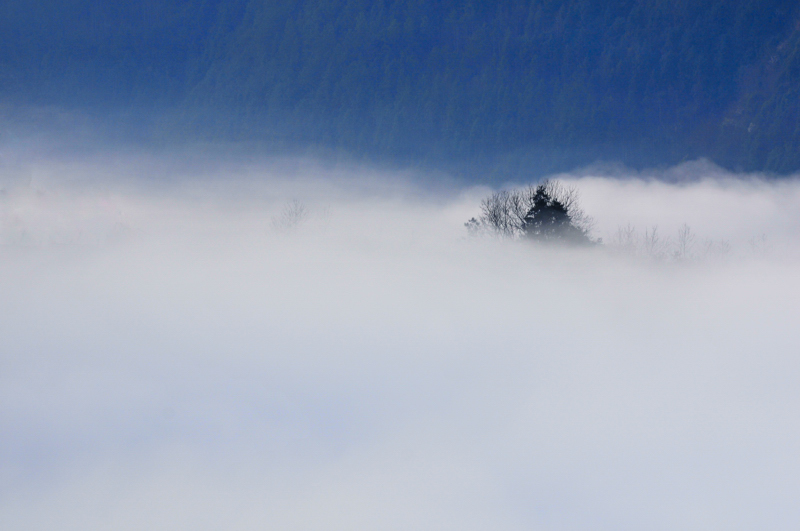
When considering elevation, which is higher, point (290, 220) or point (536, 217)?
point (290, 220)

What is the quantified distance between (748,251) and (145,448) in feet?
230

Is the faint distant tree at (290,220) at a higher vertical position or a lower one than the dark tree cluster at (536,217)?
higher

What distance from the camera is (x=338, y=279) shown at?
A: 7606cm

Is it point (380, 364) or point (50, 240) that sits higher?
point (50, 240)

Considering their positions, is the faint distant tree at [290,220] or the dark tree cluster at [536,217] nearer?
the dark tree cluster at [536,217]

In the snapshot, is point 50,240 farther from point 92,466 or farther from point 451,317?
point 451,317

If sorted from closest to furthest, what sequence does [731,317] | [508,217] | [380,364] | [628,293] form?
[508,217] < [628,293] < [731,317] < [380,364]

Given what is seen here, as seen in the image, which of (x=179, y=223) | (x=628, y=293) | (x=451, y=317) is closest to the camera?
(x=628, y=293)

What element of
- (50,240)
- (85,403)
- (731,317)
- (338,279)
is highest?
(50,240)

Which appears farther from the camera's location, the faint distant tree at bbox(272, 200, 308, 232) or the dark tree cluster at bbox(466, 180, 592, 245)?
the faint distant tree at bbox(272, 200, 308, 232)

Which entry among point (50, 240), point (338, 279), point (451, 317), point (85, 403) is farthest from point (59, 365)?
point (451, 317)

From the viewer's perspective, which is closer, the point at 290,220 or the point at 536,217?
the point at 536,217

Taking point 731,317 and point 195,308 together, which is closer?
point 731,317

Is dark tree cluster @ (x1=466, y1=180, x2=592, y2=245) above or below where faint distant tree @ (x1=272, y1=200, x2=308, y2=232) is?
below
